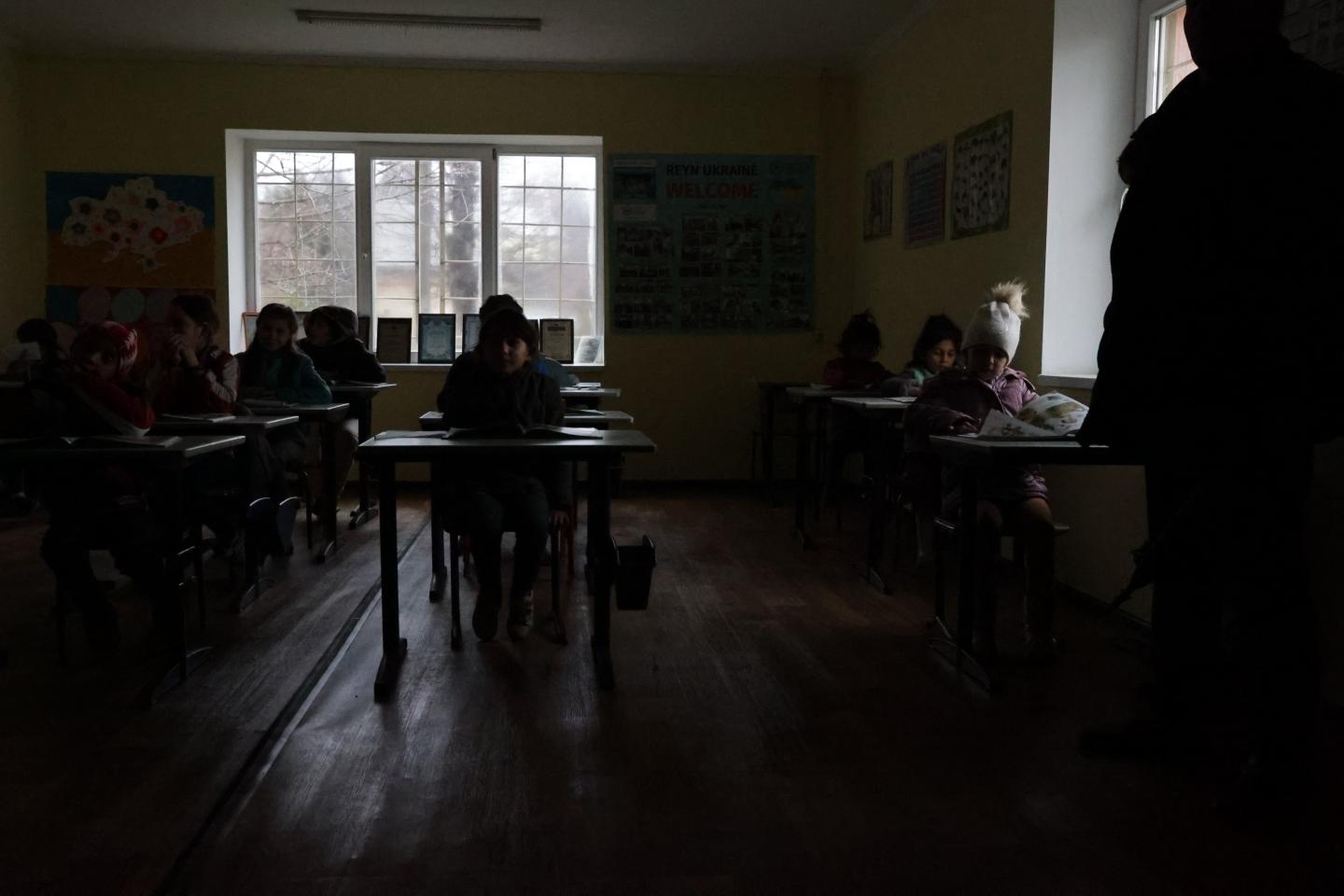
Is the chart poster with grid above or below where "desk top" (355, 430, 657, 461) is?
above

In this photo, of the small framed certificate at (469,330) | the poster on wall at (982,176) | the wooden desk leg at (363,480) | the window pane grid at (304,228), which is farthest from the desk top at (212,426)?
the window pane grid at (304,228)

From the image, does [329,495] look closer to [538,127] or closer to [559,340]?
[559,340]

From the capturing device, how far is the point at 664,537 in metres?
5.20

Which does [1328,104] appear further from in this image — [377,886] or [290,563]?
[290,563]

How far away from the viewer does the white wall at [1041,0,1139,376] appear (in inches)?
157

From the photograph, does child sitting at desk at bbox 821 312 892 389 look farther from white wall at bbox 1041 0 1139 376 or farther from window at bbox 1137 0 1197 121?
window at bbox 1137 0 1197 121

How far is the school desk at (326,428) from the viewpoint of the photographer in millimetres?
4098

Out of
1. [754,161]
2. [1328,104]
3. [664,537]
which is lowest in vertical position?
[664,537]

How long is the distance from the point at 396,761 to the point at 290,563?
7.85 ft

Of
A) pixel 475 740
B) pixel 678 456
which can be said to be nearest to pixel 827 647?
pixel 475 740

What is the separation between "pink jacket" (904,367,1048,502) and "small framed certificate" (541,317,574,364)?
3.90 m

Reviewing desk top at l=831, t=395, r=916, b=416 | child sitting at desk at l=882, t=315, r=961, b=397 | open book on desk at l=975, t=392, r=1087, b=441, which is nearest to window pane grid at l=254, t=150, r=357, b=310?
child sitting at desk at l=882, t=315, r=961, b=397

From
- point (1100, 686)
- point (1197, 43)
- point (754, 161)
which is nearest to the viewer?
point (1197, 43)

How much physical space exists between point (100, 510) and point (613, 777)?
177 centimetres
